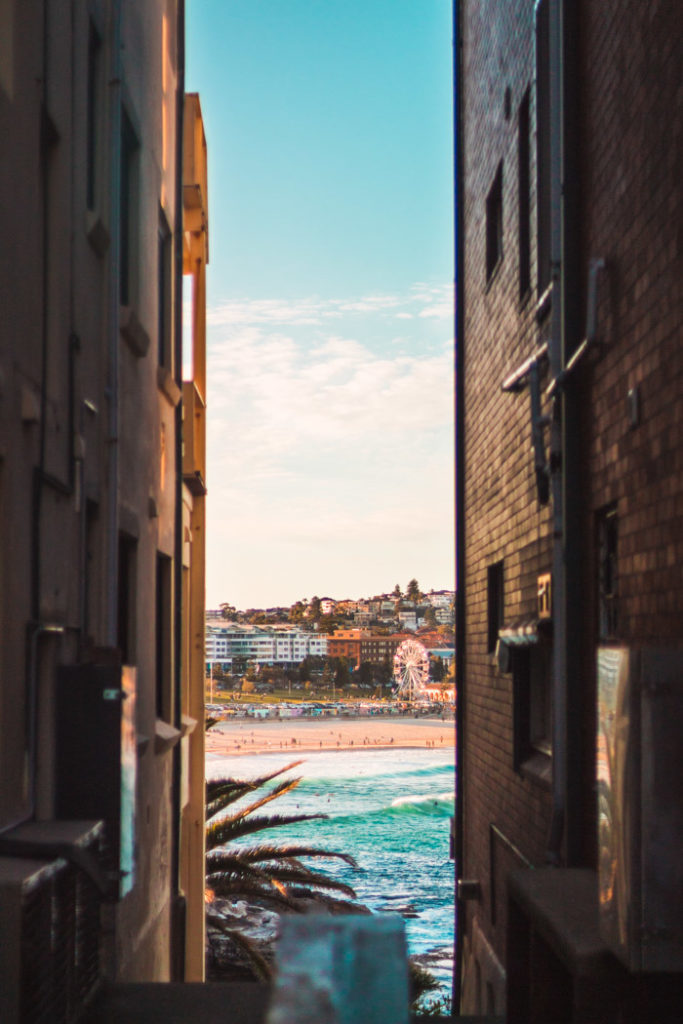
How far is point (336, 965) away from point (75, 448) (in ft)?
15.8

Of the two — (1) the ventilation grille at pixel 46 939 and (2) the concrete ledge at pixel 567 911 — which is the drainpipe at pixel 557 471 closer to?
(2) the concrete ledge at pixel 567 911

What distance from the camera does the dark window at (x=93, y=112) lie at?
7004 mm

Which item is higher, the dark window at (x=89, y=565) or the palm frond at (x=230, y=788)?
the dark window at (x=89, y=565)

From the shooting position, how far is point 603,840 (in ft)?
12.2

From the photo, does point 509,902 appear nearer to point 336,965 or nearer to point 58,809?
point 58,809

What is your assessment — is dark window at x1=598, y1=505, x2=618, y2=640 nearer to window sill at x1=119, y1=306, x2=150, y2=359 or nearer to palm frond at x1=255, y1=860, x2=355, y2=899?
window sill at x1=119, y1=306, x2=150, y2=359

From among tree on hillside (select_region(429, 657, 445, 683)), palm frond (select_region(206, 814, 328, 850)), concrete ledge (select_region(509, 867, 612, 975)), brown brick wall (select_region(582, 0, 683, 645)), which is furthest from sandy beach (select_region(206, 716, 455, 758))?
concrete ledge (select_region(509, 867, 612, 975))

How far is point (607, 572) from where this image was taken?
20.4 feet

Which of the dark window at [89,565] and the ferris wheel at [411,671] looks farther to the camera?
the ferris wheel at [411,671]

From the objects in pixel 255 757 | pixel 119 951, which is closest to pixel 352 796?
pixel 255 757

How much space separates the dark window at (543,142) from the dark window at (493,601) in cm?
316

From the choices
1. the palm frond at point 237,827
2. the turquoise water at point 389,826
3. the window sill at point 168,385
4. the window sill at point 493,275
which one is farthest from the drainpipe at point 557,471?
the turquoise water at point 389,826

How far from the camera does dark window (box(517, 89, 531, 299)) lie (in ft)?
27.7

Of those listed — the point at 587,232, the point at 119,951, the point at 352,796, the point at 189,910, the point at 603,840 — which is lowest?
the point at 352,796
